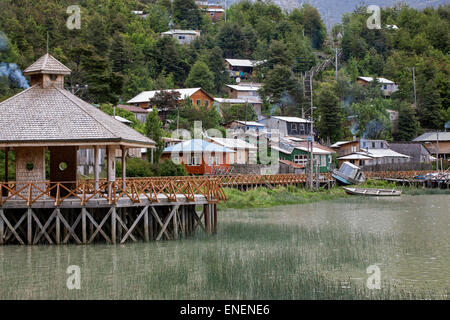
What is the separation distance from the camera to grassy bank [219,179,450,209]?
47253 mm

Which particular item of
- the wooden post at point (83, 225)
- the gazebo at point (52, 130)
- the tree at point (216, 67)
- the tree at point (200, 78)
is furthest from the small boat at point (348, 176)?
the tree at point (216, 67)

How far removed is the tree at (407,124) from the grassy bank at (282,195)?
103 feet

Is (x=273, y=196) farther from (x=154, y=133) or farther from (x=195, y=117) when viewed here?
(x=195, y=117)

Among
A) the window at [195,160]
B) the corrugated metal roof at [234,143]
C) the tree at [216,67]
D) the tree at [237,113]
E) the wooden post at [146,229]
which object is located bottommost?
the wooden post at [146,229]

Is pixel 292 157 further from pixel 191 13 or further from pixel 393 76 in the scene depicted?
pixel 191 13

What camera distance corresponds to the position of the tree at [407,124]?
96625 mm

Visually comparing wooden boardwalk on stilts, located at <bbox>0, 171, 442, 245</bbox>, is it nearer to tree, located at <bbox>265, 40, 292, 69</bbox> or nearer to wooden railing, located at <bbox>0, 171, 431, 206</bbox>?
wooden railing, located at <bbox>0, 171, 431, 206</bbox>

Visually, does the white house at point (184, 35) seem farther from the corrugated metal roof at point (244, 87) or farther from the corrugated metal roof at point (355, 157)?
the corrugated metal roof at point (355, 157)

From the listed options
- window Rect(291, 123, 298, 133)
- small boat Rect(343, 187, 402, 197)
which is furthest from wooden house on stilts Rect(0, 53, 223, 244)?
window Rect(291, 123, 298, 133)

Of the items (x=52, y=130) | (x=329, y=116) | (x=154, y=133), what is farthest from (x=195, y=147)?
(x=52, y=130)

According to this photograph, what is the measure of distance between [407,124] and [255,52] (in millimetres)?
40629

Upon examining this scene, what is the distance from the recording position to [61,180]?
29797 mm

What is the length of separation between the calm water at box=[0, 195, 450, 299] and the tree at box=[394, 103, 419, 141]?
6295cm
